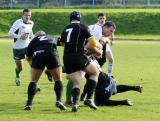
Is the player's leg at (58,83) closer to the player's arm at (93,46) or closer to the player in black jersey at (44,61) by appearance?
the player in black jersey at (44,61)

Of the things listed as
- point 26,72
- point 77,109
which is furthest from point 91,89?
point 26,72

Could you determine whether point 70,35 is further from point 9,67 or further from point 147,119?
point 9,67

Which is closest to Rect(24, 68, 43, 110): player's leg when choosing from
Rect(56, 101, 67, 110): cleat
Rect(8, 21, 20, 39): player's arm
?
Rect(56, 101, 67, 110): cleat

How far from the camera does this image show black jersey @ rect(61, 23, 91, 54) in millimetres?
12844

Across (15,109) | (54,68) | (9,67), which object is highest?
(54,68)

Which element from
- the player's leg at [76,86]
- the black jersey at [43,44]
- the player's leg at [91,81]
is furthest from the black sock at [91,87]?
the black jersey at [43,44]

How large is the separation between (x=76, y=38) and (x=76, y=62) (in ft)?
1.63

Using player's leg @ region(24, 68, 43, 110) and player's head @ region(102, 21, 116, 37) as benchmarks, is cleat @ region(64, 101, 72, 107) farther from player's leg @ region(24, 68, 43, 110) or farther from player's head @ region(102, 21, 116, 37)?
player's head @ region(102, 21, 116, 37)

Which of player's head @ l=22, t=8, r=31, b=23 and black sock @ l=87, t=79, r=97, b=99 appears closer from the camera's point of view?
black sock @ l=87, t=79, r=97, b=99

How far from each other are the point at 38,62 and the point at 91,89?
125 centimetres

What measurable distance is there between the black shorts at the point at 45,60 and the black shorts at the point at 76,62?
11.5 inches

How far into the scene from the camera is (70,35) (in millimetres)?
12867

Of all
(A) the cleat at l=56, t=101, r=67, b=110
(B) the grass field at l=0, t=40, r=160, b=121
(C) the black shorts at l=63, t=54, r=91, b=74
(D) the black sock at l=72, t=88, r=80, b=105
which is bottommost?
(B) the grass field at l=0, t=40, r=160, b=121

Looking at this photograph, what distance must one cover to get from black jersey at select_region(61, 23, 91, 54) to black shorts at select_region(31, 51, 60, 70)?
362 millimetres
